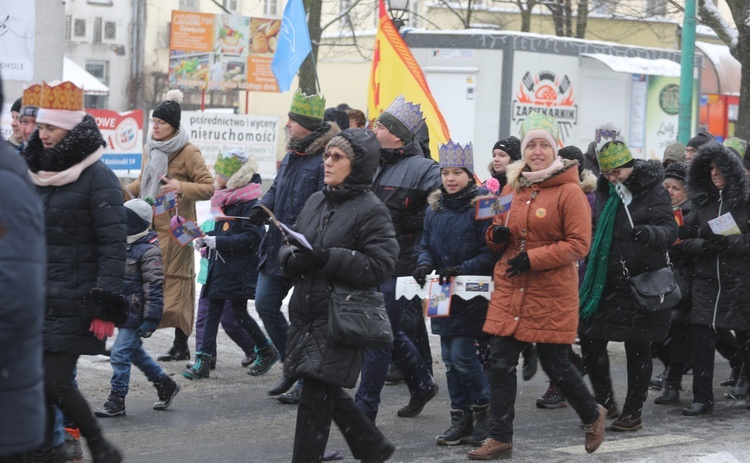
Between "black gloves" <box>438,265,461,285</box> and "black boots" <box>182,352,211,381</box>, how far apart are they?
2.76 meters

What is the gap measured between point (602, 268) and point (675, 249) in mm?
1286

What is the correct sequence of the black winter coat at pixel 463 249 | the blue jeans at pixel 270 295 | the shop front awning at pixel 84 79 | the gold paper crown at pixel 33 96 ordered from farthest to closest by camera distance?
the shop front awning at pixel 84 79 → the blue jeans at pixel 270 295 → the black winter coat at pixel 463 249 → the gold paper crown at pixel 33 96

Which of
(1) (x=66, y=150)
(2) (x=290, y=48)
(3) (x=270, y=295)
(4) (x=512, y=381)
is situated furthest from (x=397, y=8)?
(1) (x=66, y=150)

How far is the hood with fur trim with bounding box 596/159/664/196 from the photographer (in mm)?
7391

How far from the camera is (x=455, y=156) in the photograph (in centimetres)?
700

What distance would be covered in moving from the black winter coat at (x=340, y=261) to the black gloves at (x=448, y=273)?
1.18 m

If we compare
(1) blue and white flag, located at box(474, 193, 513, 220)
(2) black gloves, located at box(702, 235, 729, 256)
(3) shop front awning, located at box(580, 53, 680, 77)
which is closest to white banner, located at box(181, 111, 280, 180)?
(3) shop front awning, located at box(580, 53, 680, 77)

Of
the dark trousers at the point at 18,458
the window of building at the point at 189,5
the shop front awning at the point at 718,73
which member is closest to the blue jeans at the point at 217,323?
the dark trousers at the point at 18,458

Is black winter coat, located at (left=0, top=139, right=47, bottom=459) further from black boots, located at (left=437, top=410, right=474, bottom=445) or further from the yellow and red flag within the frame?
the yellow and red flag

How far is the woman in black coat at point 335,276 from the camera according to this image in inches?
217

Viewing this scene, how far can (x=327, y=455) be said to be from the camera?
21.5 feet

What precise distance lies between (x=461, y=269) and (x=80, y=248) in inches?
90.8

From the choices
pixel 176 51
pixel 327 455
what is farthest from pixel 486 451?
pixel 176 51

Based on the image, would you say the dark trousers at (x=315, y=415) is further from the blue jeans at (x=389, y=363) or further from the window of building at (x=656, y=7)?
the window of building at (x=656, y=7)
